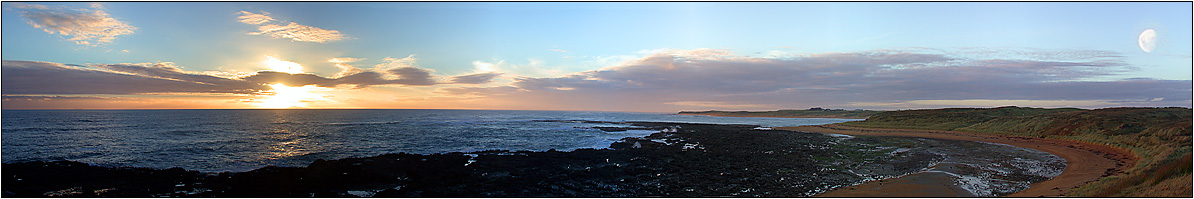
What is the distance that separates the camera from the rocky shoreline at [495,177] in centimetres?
1440

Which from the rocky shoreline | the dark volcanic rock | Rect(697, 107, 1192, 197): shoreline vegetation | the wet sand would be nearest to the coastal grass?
Rect(697, 107, 1192, 197): shoreline vegetation

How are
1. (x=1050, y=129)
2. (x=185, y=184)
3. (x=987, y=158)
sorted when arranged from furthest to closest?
(x=1050, y=129)
(x=987, y=158)
(x=185, y=184)

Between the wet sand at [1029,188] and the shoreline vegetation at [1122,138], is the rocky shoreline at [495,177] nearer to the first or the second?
the wet sand at [1029,188]

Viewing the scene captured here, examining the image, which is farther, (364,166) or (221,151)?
(221,151)

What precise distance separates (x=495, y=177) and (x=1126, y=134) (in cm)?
3709

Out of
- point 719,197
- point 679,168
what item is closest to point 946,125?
point 679,168

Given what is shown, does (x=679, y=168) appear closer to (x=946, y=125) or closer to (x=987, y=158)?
(x=987, y=158)

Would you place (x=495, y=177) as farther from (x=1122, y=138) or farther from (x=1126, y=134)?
(x=1126, y=134)

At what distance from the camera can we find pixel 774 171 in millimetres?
A: 18031

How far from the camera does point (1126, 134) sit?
85.9ft

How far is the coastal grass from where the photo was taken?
34.5 feet

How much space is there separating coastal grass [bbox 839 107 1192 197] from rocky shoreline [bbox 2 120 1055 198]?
5.95 m

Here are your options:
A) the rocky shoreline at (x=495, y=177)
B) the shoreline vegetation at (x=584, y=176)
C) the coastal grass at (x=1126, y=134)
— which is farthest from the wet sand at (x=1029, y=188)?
the rocky shoreline at (x=495, y=177)

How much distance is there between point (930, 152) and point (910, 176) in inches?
455
